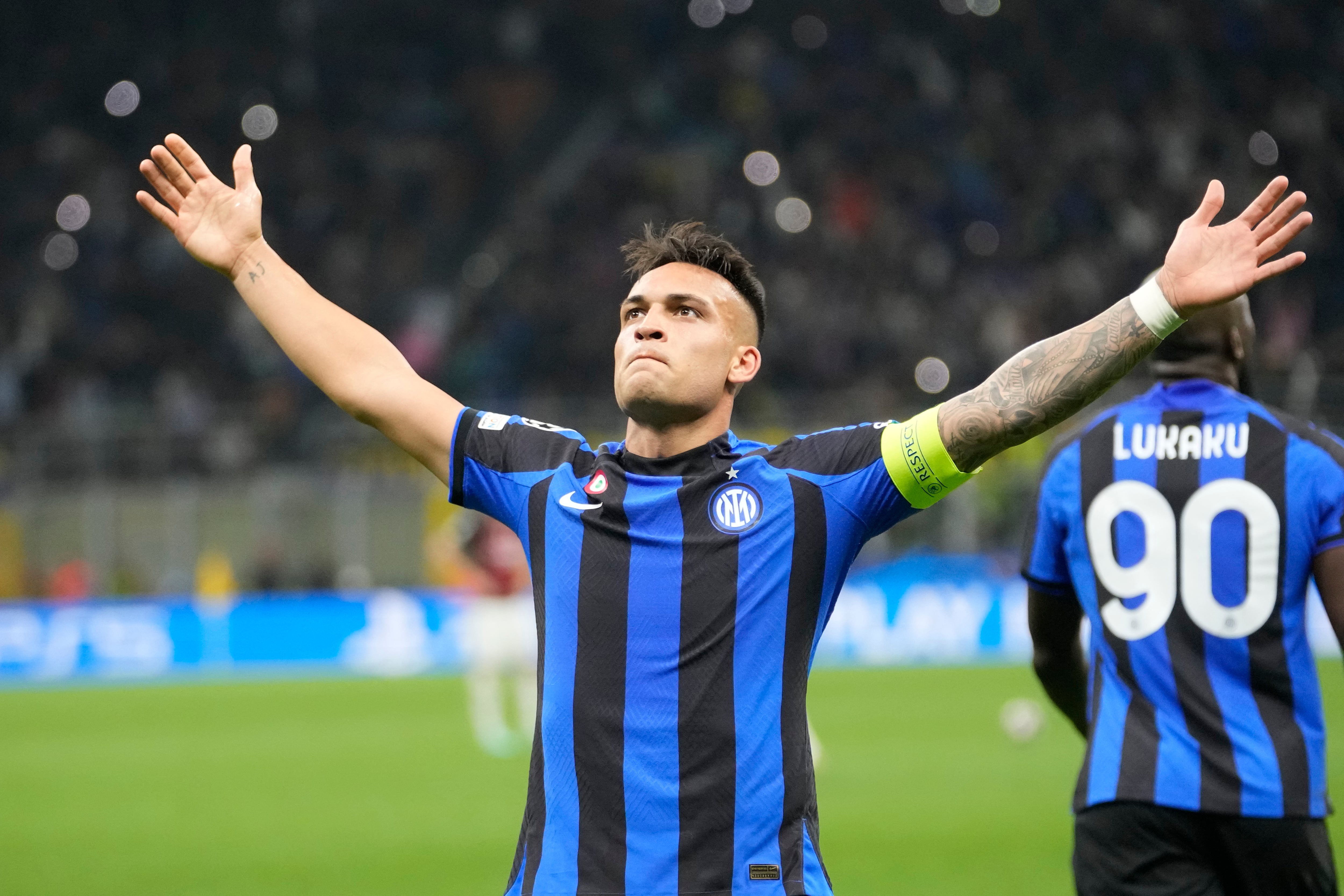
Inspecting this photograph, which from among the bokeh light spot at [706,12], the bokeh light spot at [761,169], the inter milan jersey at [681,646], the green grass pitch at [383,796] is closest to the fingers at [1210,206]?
the inter milan jersey at [681,646]

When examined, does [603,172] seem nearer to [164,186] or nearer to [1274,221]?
[164,186]

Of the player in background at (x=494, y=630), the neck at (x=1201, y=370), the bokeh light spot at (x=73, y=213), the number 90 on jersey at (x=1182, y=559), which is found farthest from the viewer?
the bokeh light spot at (x=73, y=213)

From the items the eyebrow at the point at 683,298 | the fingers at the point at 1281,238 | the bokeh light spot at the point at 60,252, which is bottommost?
the eyebrow at the point at 683,298

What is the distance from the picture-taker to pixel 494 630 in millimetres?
13367

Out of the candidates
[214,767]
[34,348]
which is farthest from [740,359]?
[34,348]

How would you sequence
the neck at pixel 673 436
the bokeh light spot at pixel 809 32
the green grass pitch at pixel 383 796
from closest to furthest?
the neck at pixel 673 436, the green grass pitch at pixel 383 796, the bokeh light spot at pixel 809 32

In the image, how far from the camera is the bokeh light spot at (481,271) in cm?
2564

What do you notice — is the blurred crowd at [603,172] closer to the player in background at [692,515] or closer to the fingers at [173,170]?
the fingers at [173,170]

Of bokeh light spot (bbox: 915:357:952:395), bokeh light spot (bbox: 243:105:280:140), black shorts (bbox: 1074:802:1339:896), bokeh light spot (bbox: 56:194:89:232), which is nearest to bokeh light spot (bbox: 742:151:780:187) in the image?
bokeh light spot (bbox: 915:357:952:395)

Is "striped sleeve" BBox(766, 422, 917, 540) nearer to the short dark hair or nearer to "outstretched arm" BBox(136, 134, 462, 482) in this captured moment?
the short dark hair

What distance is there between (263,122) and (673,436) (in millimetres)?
25222

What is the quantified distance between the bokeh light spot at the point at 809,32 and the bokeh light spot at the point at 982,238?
15.3 ft

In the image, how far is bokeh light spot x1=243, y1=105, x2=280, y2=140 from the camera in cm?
2666

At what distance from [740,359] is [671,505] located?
1.39 feet
